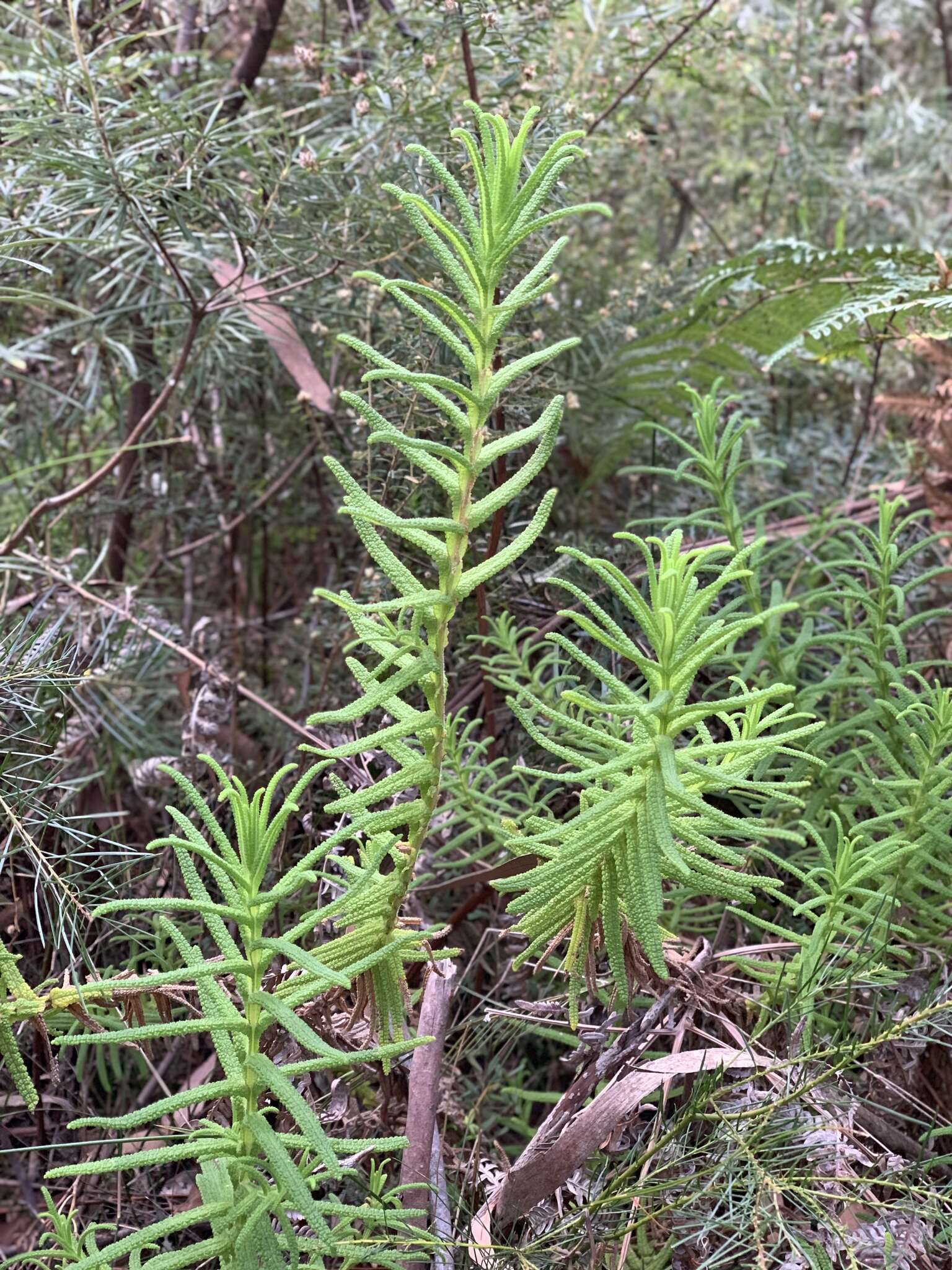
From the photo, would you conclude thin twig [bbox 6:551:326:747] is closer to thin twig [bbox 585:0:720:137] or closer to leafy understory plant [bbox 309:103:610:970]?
leafy understory plant [bbox 309:103:610:970]

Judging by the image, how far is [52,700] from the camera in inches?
36.3

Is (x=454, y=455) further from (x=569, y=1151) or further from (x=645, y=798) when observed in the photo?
(x=569, y=1151)

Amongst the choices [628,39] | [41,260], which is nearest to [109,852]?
[41,260]

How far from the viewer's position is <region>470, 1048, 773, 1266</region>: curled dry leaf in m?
0.69

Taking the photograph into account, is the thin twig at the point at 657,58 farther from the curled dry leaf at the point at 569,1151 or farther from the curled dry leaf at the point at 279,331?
the curled dry leaf at the point at 569,1151

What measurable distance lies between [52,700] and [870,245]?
1.50m

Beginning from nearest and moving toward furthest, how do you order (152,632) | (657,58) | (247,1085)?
(247,1085)
(152,632)
(657,58)

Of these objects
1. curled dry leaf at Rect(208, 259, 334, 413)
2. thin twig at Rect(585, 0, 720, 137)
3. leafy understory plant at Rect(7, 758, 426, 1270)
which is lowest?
leafy understory plant at Rect(7, 758, 426, 1270)

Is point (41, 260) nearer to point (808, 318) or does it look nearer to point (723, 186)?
point (808, 318)

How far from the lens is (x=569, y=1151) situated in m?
0.69

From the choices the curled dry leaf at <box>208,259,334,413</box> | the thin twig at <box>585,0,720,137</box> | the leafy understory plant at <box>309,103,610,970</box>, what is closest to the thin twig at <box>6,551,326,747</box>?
the curled dry leaf at <box>208,259,334,413</box>

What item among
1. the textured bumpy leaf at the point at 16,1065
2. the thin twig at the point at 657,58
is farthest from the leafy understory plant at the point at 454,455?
the thin twig at the point at 657,58

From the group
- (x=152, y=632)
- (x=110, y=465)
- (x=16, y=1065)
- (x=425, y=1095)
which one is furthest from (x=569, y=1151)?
(x=110, y=465)

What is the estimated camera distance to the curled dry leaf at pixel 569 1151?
0.69 metres
